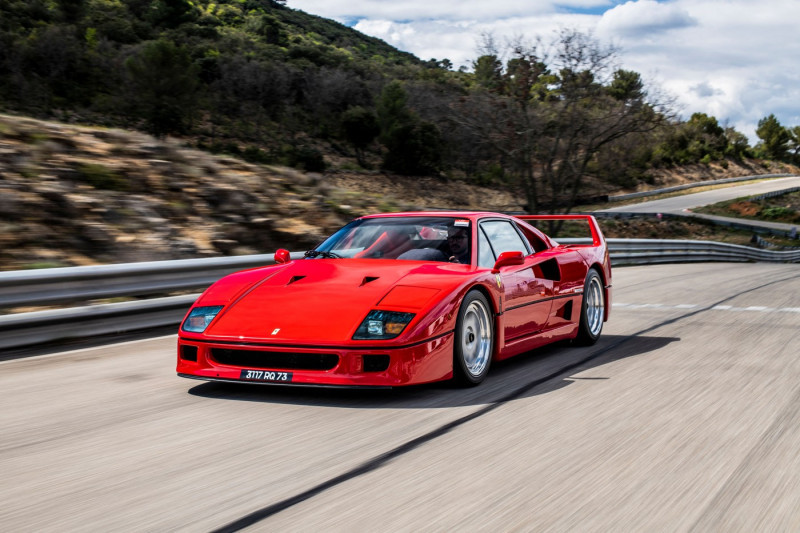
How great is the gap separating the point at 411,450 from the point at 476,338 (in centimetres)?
166

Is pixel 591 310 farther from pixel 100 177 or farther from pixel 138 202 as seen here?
pixel 100 177

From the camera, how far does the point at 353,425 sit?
4242mm

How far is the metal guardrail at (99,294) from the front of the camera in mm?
6648

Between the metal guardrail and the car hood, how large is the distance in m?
2.46

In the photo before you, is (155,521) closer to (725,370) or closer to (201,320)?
(201,320)

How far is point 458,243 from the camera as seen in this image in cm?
581

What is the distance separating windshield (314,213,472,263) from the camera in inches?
227

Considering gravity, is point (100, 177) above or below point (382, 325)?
above

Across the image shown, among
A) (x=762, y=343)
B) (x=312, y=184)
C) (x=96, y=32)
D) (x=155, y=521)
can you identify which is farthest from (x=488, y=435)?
(x=96, y=32)

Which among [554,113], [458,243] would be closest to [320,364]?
[458,243]

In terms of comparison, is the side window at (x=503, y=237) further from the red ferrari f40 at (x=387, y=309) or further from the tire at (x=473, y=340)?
the tire at (x=473, y=340)

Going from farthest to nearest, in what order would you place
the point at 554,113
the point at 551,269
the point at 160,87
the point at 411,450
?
the point at 160,87 < the point at 554,113 < the point at 551,269 < the point at 411,450

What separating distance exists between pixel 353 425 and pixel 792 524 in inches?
83.6

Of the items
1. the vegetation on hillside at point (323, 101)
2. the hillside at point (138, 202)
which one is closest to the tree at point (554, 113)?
the vegetation on hillside at point (323, 101)
